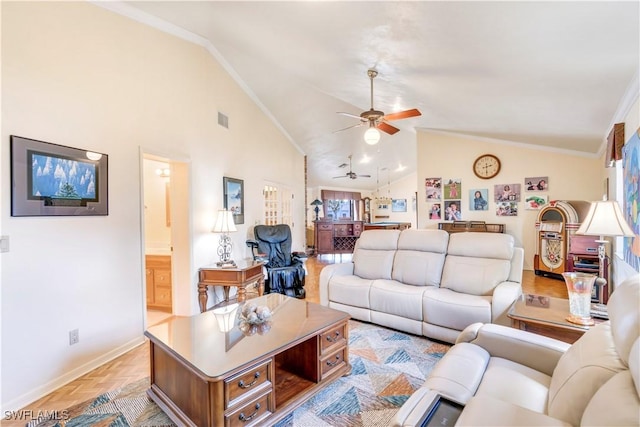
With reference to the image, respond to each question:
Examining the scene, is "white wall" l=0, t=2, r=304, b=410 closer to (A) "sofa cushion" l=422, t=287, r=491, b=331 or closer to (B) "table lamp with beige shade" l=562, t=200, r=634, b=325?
(A) "sofa cushion" l=422, t=287, r=491, b=331

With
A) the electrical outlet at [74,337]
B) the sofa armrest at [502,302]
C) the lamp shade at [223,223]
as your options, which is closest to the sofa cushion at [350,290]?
the sofa armrest at [502,302]

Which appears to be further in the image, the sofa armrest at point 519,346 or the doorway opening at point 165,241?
the doorway opening at point 165,241

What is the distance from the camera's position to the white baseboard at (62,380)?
199 centimetres

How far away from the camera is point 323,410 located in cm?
193

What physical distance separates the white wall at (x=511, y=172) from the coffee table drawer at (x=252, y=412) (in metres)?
5.45

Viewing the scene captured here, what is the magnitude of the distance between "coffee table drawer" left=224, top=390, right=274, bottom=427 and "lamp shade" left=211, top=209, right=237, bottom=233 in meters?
2.47

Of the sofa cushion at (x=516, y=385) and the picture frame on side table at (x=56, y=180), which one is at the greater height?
the picture frame on side table at (x=56, y=180)

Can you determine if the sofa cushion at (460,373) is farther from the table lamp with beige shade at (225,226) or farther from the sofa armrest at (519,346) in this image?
the table lamp with beige shade at (225,226)

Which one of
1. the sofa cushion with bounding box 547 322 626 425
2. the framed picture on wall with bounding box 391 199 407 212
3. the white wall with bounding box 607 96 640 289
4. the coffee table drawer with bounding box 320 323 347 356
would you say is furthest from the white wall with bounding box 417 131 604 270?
the framed picture on wall with bounding box 391 199 407 212

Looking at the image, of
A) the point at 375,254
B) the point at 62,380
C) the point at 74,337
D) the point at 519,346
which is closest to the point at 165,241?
the point at 74,337

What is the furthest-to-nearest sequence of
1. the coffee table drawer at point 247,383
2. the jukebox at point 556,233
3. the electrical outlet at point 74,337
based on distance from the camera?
the jukebox at point 556,233 → the electrical outlet at point 74,337 → the coffee table drawer at point 247,383

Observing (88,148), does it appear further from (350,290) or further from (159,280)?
(350,290)

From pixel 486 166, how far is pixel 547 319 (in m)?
4.54

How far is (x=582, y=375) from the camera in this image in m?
1.10
